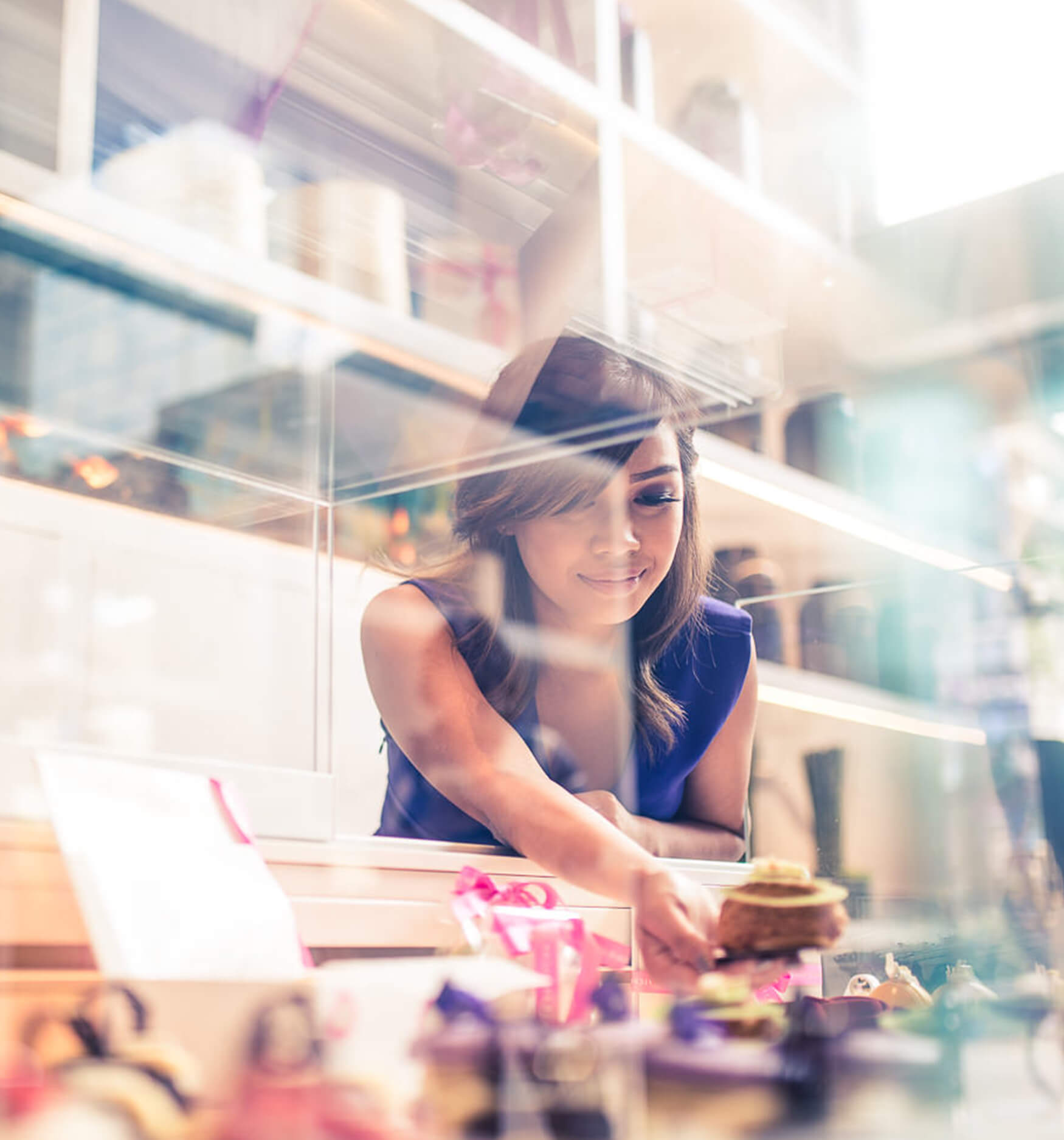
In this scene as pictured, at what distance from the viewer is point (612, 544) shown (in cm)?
81

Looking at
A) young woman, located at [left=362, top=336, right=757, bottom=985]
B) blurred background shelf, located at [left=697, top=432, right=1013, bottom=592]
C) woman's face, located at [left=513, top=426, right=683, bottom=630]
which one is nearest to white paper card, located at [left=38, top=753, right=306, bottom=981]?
young woman, located at [left=362, top=336, right=757, bottom=985]

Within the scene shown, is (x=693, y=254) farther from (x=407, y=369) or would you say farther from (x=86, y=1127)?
(x=86, y=1127)

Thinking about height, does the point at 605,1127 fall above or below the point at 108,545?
below

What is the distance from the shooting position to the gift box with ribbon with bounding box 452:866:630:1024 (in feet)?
1.73

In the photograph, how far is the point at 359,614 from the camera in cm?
92

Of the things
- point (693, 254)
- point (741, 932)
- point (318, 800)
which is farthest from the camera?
point (693, 254)

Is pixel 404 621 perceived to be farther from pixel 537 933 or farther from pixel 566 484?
pixel 537 933

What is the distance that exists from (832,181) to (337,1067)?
0.62 m

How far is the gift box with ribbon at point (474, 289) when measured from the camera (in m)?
0.77

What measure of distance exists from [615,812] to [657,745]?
105mm

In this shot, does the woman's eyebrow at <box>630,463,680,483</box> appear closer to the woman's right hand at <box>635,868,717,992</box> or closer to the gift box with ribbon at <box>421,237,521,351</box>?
the gift box with ribbon at <box>421,237,521,351</box>

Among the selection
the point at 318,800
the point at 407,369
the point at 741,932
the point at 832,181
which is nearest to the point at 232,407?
the point at 407,369

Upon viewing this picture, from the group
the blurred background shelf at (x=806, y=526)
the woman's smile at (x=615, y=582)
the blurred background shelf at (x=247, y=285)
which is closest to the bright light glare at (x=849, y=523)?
the blurred background shelf at (x=806, y=526)

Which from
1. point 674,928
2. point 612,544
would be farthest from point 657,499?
point 674,928
